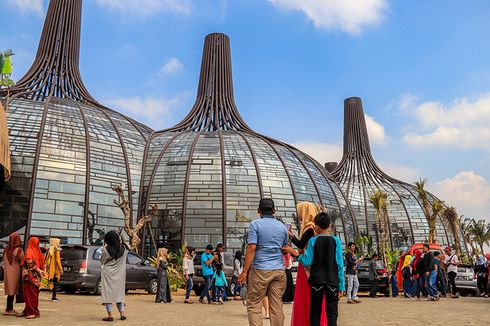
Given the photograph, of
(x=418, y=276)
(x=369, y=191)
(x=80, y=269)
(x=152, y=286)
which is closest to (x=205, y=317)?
(x=80, y=269)

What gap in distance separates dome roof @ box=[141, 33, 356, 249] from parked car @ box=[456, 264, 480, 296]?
1004cm

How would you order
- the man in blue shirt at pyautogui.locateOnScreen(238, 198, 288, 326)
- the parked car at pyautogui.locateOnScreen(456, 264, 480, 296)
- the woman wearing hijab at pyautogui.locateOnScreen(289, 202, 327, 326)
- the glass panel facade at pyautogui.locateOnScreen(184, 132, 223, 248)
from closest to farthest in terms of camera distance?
1. the woman wearing hijab at pyautogui.locateOnScreen(289, 202, 327, 326)
2. the man in blue shirt at pyautogui.locateOnScreen(238, 198, 288, 326)
3. the parked car at pyautogui.locateOnScreen(456, 264, 480, 296)
4. the glass panel facade at pyautogui.locateOnScreen(184, 132, 223, 248)

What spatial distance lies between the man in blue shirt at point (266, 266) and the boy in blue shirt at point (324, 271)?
346 millimetres

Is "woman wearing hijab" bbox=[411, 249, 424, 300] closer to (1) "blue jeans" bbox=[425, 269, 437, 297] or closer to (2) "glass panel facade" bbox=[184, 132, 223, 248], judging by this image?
(1) "blue jeans" bbox=[425, 269, 437, 297]

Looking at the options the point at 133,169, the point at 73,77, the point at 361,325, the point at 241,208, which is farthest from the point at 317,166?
the point at 361,325

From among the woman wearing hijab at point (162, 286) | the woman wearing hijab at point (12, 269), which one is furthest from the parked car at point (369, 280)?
the woman wearing hijab at point (12, 269)

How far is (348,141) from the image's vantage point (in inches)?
1660

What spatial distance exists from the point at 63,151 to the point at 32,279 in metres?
18.0

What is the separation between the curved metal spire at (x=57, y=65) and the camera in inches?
1146

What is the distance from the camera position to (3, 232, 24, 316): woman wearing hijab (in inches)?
321

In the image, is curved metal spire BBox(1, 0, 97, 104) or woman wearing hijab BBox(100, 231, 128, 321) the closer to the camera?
woman wearing hijab BBox(100, 231, 128, 321)

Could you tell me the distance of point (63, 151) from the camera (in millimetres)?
24922

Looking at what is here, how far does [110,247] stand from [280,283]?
3.97m

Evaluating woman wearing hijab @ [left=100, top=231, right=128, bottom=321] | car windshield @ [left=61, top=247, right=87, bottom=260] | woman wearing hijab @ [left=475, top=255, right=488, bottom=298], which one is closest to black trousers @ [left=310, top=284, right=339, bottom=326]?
woman wearing hijab @ [left=100, top=231, right=128, bottom=321]
